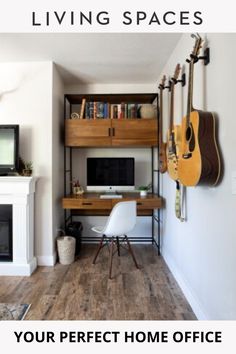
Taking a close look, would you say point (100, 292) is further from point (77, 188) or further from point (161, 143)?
point (161, 143)

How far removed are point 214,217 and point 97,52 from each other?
2.07m

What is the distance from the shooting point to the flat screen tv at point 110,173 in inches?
125

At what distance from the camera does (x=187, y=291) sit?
202cm

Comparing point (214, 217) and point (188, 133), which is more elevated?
point (188, 133)

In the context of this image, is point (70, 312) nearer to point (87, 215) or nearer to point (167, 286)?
point (167, 286)

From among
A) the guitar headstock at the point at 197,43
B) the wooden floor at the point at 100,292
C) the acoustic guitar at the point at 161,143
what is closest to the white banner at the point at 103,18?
the guitar headstock at the point at 197,43

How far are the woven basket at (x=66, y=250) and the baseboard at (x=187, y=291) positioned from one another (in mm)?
1172

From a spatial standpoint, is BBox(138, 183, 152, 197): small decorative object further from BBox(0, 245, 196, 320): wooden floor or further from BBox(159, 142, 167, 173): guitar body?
BBox(0, 245, 196, 320): wooden floor

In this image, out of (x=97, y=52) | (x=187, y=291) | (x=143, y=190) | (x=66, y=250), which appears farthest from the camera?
(x=143, y=190)

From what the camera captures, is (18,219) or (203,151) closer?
(203,151)

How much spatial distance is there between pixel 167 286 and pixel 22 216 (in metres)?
1.71

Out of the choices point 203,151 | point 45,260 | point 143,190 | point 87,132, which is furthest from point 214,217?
point 45,260

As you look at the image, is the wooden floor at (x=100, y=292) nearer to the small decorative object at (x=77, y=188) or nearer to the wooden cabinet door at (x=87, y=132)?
the small decorative object at (x=77, y=188)

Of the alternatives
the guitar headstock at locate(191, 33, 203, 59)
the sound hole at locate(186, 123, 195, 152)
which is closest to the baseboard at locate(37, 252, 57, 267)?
the sound hole at locate(186, 123, 195, 152)
